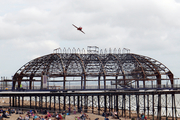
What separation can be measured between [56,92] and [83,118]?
15583 millimetres

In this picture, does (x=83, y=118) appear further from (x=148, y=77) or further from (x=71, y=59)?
(x=148, y=77)

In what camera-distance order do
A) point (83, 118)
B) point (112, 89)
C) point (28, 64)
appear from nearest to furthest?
point (83, 118)
point (112, 89)
point (28, 64)

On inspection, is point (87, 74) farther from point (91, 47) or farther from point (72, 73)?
point (91, 47)

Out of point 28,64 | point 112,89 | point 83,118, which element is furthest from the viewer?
point 28,64

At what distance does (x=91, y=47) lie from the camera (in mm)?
61094

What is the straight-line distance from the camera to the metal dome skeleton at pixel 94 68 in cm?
5512

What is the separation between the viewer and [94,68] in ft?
186

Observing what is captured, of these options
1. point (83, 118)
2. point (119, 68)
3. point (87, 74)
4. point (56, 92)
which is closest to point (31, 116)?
point (83, 118)

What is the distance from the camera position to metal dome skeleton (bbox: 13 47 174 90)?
55.1 meters

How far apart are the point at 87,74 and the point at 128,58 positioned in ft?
33.2

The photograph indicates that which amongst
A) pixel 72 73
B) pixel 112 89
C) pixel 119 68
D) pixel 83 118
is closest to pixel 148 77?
pixel 119 68

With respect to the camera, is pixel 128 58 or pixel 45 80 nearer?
pixel 45 80

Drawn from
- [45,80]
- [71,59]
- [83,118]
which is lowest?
[83,118]

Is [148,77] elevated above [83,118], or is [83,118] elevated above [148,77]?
[148,77]
